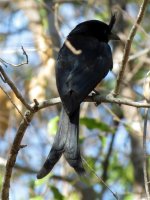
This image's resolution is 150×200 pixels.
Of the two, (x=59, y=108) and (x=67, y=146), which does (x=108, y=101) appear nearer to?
(x=67, y=146)

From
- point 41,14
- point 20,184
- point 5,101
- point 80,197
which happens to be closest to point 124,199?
point 80,197

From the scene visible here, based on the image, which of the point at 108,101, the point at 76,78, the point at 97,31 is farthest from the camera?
the point at 97,31

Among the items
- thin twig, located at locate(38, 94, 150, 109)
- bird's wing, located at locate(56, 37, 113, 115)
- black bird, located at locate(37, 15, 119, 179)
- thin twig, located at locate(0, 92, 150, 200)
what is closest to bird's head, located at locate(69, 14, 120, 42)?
black bird, located at locate(37, 15, 119, 179)

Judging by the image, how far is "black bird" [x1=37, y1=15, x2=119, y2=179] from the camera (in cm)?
314

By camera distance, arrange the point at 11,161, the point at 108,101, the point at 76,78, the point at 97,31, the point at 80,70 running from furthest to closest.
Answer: the point at 97,31 < the point at 80,70 < the point at 76,78 < the point at 108,101 < the point at 11,161

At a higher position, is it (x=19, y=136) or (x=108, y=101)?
(x=108, y=101)

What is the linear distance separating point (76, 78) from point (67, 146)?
525 mm

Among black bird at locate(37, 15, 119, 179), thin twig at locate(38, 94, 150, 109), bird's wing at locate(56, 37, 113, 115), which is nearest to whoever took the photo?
thin twig at locate(38, 94, 150, 109)

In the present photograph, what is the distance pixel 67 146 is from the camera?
10.5 feet

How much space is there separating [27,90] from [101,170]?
1061 mm

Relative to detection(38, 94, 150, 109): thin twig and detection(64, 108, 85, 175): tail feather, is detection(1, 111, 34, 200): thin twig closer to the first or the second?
detection(38, 94, 150, 109): thin twig

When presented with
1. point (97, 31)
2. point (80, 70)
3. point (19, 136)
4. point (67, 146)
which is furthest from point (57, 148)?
point (97, 31)

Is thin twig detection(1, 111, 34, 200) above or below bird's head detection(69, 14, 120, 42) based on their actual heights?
below

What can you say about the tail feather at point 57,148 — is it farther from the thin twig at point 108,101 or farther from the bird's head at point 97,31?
the bird's head at point 97,31
